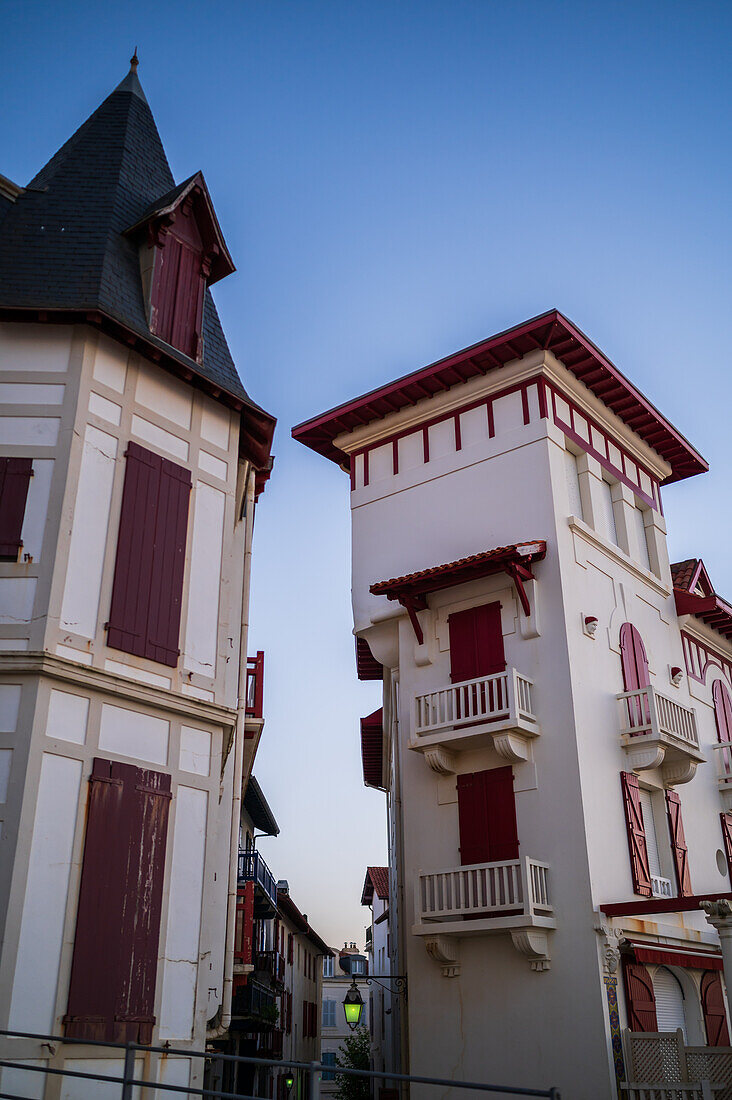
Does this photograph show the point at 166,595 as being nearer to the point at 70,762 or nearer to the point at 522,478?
the point at 70,762

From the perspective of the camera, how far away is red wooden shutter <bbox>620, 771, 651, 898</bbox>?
58.5 ft

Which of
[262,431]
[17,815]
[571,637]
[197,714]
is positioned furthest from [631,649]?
[17,815]

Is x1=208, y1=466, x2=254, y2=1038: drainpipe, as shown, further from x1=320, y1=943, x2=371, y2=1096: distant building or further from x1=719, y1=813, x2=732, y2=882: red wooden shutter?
x1=320, y1=943, x2=371, y2=1096: distant building

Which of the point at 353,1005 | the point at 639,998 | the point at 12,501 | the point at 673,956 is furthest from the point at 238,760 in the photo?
the point at 673,956

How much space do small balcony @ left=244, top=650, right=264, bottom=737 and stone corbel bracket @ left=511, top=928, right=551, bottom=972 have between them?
18.7 ft

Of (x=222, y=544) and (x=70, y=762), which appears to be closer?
(x=70, y=762)

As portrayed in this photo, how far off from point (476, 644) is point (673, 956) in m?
6.71

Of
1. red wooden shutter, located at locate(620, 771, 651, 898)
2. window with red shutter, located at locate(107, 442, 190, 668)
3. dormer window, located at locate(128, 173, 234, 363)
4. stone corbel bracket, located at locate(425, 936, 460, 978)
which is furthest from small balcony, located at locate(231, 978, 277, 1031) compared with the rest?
dormer window, located at locate(128, 173, 234, 363)

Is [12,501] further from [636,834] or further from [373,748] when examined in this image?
[373,748]

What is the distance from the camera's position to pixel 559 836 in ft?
56.3

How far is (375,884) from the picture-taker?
5162cm

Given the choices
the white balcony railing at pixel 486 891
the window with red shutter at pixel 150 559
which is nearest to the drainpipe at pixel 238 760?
the window with red shutter at pixel 150 559

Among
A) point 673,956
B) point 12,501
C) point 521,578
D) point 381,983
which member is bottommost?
point 673,956

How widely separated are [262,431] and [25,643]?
5736 millimetres
